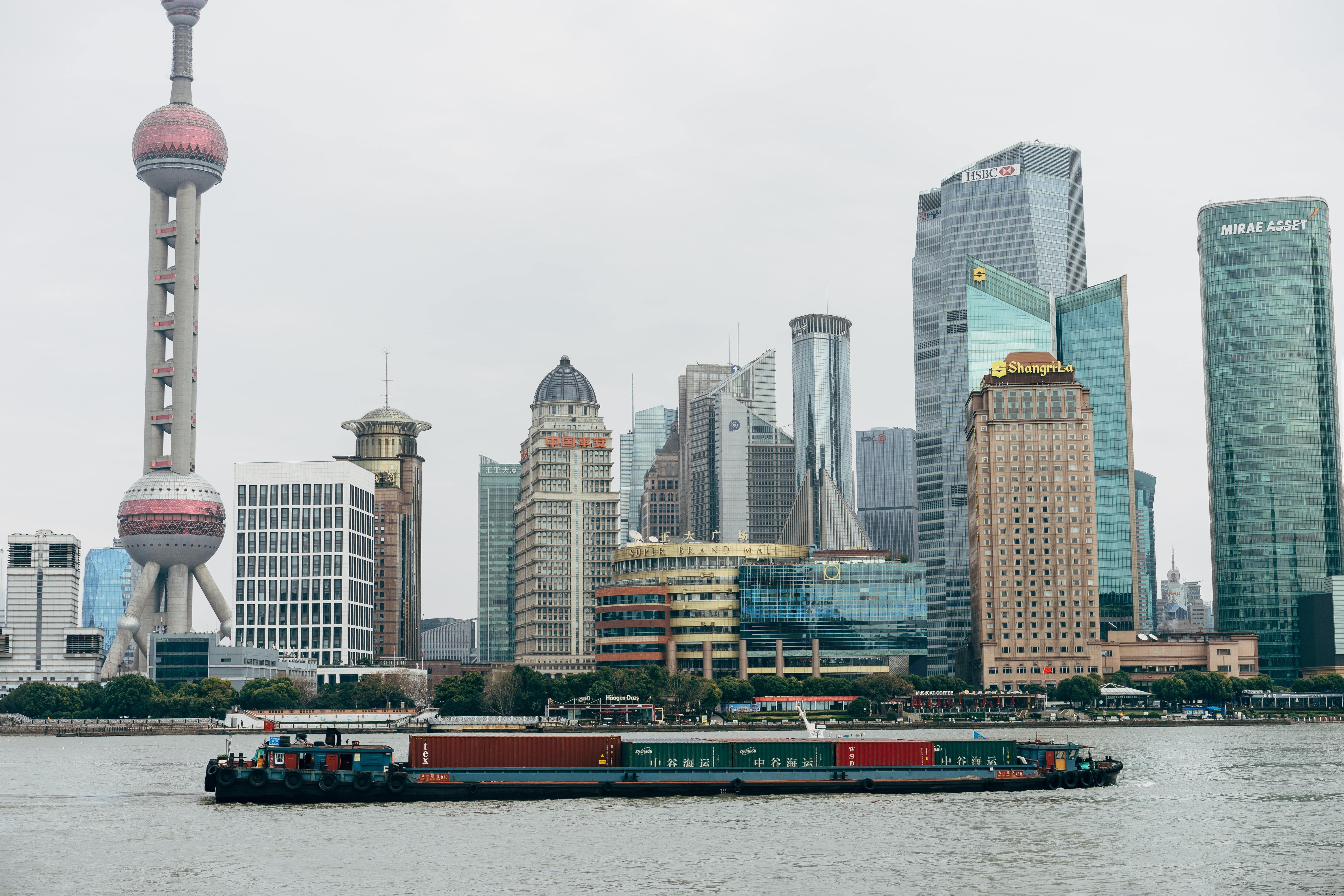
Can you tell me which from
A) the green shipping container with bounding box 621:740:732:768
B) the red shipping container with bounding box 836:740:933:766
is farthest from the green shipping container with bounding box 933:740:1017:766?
the green shipping container with bounding box 621:740:732:768

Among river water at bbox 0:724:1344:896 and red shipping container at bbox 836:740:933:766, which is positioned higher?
red shipping container at bbox 836:740:933:766

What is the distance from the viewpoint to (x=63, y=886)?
279 feet

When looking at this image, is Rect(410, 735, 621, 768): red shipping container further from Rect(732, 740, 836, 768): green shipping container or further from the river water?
Rect(732, 740, 836, 768): green shipping container

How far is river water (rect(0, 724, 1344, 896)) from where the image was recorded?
276 feet

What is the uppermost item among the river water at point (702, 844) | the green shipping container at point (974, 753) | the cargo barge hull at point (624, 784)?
the green shipping container at point (974, 753)

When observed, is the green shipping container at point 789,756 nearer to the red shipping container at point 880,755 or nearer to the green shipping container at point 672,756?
the red shipping container at point 880,755

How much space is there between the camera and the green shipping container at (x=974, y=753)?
129m

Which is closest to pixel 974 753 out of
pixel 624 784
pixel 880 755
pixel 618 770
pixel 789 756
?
pixel 880 755

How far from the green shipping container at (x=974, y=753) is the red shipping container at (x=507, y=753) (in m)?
27.8

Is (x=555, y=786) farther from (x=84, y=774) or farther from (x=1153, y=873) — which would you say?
(x=84, y=774)

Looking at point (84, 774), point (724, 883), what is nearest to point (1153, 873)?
point (724, 883)

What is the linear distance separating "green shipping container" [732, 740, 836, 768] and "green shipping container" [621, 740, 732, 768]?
118 cm

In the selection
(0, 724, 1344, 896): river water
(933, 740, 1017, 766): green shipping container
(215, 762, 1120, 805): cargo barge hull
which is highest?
(933, 740, 1017, 766): green shipping container

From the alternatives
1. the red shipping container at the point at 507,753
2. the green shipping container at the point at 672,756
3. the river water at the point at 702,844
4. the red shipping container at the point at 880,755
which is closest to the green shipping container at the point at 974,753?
the red shipping container at the point at 880,755
